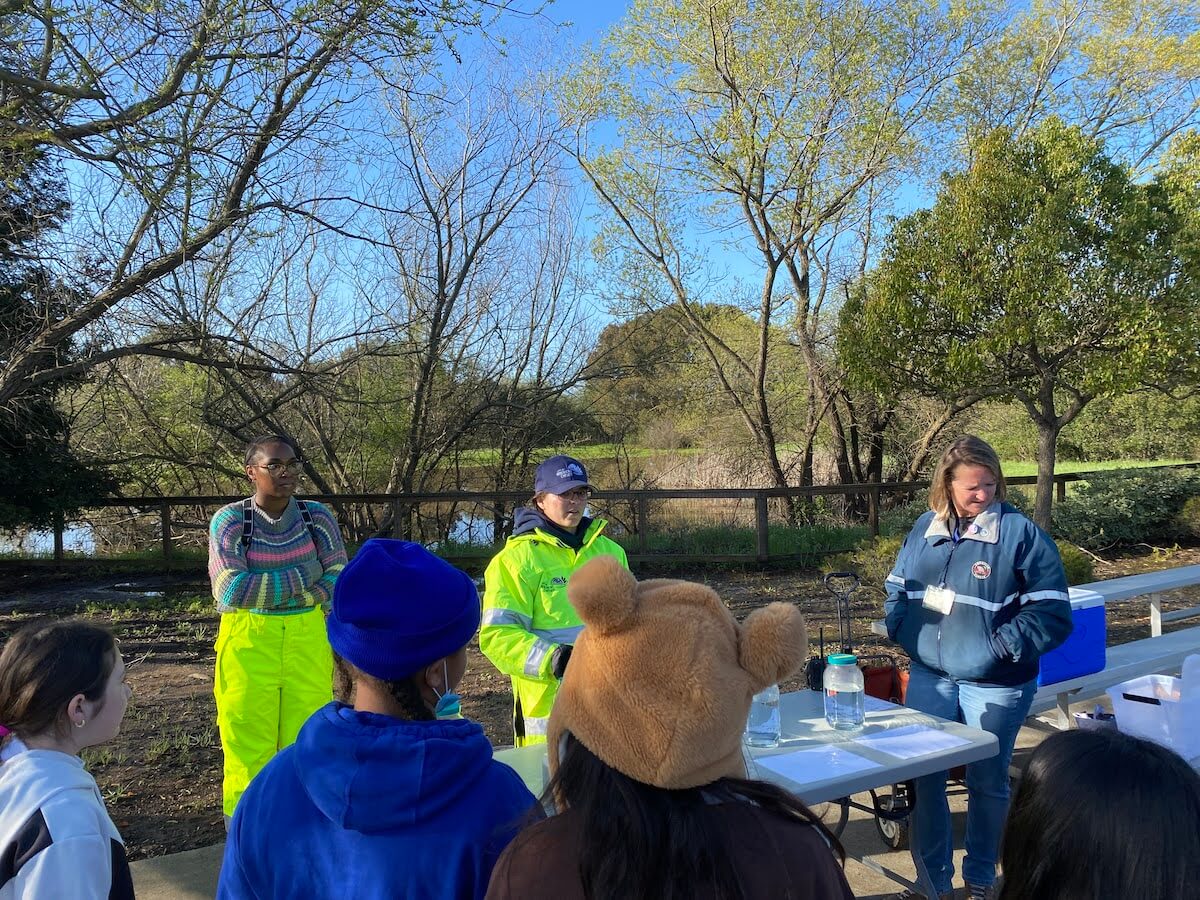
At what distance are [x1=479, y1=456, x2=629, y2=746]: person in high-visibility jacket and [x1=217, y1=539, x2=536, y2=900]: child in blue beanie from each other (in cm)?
143

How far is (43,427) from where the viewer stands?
34.5ft

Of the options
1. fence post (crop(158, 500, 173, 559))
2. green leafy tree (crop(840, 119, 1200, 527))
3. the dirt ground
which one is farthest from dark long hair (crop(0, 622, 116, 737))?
fence post (crop(158, 500, 173, 559))

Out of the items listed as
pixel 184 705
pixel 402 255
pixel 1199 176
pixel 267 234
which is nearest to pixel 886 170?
pixel 1199 176

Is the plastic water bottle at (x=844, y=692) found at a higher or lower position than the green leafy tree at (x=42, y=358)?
lower

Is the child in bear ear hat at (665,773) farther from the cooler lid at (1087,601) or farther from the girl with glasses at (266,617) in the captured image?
the cooler lid at (1087,601)

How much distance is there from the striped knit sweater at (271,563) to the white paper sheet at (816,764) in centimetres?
191

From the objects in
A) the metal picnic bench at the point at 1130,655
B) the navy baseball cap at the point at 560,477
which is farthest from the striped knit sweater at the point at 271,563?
the metal picnic bench at the point at 1130,655

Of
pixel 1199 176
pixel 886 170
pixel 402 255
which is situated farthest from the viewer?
pixel 886 170

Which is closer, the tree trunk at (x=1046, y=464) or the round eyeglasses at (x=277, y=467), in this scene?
the round eyeglasses at (x=277, y=467)

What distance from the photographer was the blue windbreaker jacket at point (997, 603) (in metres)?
3.09

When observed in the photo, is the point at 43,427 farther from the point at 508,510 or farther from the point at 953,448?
the point at 953,448

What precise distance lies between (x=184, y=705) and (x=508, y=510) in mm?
7400

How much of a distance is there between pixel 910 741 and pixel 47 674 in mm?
2529

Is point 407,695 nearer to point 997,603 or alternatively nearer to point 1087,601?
point 997,603
